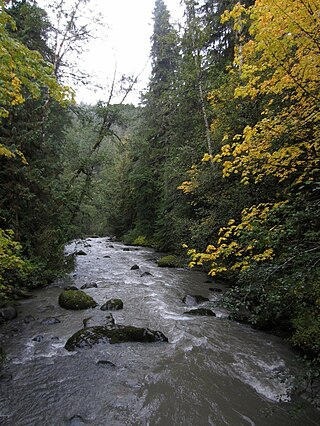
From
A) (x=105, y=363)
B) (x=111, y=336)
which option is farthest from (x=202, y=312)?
(x=105, y=363)

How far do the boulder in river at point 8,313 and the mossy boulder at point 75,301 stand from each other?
4.04 ft

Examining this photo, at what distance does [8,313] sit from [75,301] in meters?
1.67

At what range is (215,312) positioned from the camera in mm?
7492

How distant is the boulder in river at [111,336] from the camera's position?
545 cm

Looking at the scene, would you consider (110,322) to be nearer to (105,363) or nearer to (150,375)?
(105,363)

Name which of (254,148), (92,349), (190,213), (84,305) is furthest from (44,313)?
(190,213)

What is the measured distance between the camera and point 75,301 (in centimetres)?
755

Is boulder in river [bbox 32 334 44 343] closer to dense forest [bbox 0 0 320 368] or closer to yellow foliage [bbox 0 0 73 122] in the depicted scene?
dense forest [bbox 0 0 320 368]

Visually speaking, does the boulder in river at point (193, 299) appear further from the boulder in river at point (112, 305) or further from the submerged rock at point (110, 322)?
the submerged rock at point (110, 322)

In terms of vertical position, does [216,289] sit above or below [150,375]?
above

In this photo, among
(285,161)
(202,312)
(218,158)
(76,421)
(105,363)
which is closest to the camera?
(76,421)

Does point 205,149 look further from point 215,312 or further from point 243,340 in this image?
point 243,340

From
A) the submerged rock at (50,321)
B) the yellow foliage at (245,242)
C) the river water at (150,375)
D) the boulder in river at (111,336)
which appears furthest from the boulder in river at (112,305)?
the yellow foliage at (245,242)

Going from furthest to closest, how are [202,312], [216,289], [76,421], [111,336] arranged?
[216,289], [202,312], [111,336], [76,421]
